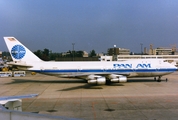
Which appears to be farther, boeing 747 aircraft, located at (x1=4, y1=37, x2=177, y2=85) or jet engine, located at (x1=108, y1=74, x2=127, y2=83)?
boeing 747 aircraft, located at (x1=4, y1=37, x2=177, y2=85)

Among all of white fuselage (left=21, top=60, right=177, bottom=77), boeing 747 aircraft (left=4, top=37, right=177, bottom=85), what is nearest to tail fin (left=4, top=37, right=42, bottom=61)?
boeing 747 aircraft (left=4, top=37, right=177, bottom=85)

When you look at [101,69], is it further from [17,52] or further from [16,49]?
[16,49]

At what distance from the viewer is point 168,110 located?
15891 mm

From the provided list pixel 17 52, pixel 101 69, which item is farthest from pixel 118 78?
pixel 17 52

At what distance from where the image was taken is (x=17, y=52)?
3172 cm

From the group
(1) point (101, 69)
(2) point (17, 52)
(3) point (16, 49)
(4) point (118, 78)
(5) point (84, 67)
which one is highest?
(3) point (16, 49)

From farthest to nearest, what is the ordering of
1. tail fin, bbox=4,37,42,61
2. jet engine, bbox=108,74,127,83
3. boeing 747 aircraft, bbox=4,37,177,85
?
1. tail fin, bbox=4,37,42,61
2. boeing 747 aircraft, bbox=4,37,177,85
3. jet engine, bbox=108,74,127,83

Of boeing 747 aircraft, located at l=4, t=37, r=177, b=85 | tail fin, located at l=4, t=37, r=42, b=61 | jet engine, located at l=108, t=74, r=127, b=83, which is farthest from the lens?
tail fin, located at l=4, t=37, r=42, b=61

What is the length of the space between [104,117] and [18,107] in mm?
7380

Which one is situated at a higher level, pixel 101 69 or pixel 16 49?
pixel 16 49

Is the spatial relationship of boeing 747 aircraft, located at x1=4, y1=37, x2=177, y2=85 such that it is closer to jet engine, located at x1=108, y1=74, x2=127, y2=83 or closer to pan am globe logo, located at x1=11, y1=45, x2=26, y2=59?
pan am globe logo, located at x1=11, y1=45, x2=26, y2=59

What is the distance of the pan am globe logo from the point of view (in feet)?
104

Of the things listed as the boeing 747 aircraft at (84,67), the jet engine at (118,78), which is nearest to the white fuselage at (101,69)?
the boeing 747 aircraft at (84,67)

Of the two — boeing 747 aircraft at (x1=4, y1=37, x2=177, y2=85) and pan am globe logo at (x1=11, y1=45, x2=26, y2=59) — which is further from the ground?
pan am globe logo at (x1=11, y1=45, x2=26, y2=59)
